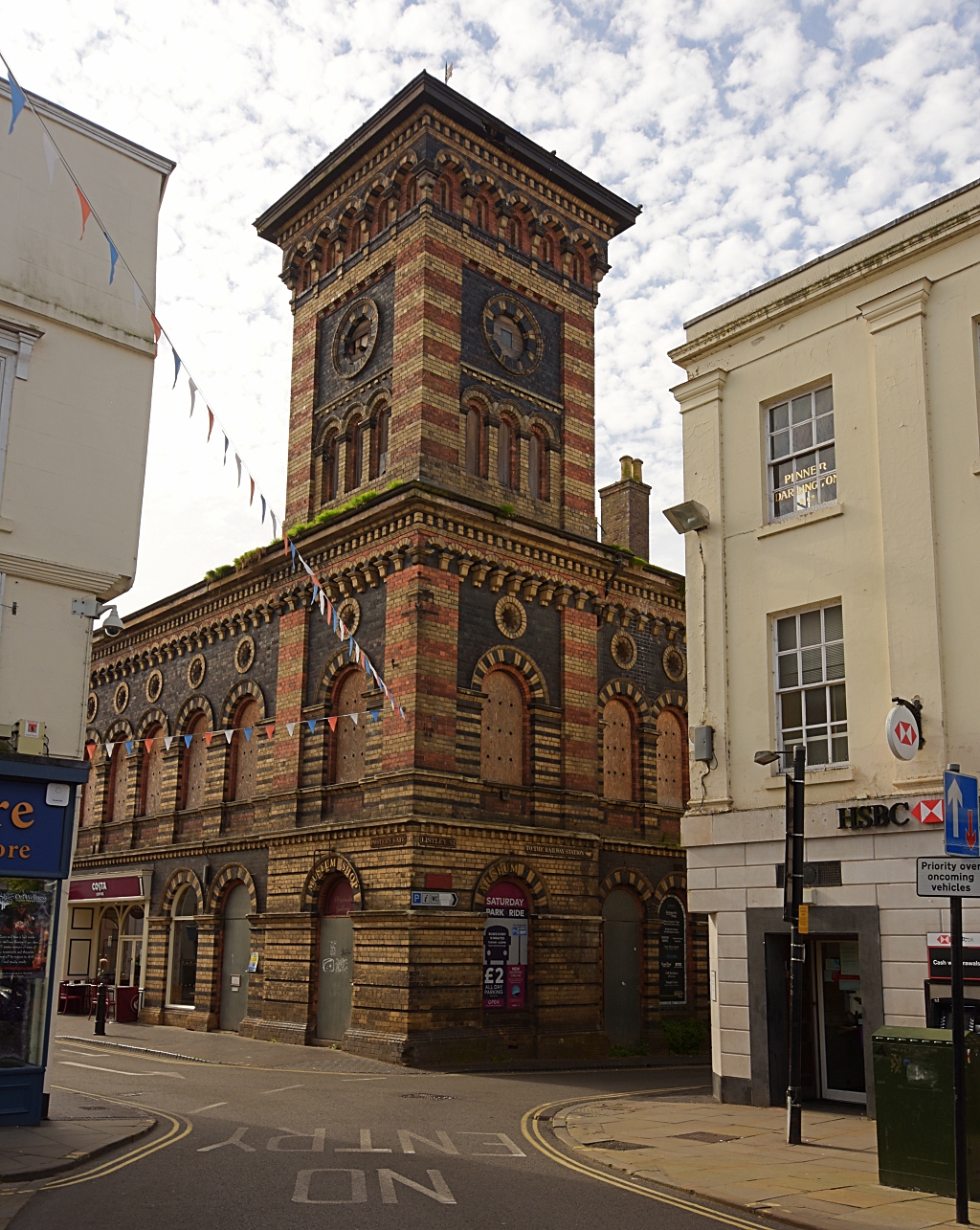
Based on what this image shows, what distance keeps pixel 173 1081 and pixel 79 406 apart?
33.9 feet

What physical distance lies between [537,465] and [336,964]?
41.3ft

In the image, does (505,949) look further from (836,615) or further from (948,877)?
(948,877)

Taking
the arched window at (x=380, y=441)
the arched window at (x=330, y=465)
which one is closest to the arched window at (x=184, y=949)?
the arched window at (x=330, y=465)

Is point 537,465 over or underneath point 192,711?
over

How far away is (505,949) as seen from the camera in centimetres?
2347

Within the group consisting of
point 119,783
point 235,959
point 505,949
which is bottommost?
point 235,959

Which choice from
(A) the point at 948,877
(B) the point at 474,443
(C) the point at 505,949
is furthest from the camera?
(B) the point at 474,443

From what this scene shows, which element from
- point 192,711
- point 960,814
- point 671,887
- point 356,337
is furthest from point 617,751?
point 960,814

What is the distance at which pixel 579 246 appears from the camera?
1200 inches

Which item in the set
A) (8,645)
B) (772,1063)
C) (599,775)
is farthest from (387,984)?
(8,645)

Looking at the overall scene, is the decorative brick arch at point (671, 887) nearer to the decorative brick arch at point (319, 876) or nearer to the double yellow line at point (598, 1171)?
the decorative brick arch at point (319, 876)

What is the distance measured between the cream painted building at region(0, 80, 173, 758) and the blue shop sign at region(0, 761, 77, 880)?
0.58m

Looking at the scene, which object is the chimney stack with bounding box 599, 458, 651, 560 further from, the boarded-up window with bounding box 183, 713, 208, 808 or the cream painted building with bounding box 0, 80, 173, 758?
the cream painted building with bounding box 0, 80, 173, 758

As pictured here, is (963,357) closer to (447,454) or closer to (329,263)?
(447,454)
